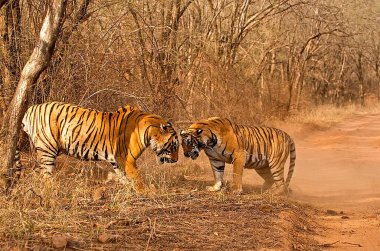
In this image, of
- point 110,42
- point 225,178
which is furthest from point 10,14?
point 225,178

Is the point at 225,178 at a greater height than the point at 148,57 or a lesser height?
lesser

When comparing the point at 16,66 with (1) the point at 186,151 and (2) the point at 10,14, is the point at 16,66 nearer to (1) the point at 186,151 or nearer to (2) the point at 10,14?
(2) the point at 10,14

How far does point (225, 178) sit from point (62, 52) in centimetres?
332

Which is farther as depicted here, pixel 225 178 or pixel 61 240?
pixel 225 178

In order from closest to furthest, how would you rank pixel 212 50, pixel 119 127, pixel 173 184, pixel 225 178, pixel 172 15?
pixel 119 127 < pixel 173 184 < pixel 225 178 < pixel 172 15 < pixel 212 50

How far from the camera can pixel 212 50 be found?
16.2 metres

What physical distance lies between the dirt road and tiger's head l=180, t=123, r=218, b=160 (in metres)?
1.95

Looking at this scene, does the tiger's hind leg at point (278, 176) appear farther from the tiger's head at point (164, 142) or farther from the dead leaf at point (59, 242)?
the dead leaf at point (59, 242)

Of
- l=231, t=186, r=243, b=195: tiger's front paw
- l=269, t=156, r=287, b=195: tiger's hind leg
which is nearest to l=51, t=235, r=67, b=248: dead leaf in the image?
l=231, t=186, r=243, b=195: tiger's front paw

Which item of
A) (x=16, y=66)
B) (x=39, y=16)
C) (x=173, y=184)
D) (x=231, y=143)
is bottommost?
(x=173, y=184)

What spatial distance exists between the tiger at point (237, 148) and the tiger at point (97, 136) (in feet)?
1.54

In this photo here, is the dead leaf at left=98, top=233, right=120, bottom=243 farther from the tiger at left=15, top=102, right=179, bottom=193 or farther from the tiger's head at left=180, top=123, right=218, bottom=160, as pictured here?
the tiger's head at left=180, top=123, right=218, bottom=160

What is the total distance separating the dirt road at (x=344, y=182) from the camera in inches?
296

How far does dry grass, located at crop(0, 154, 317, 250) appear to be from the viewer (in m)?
5.37
